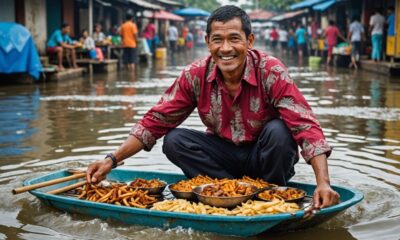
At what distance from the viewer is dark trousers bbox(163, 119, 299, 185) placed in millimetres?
4328

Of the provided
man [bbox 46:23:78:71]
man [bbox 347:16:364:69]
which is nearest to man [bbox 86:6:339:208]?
man [bbox 46:23:78:71]

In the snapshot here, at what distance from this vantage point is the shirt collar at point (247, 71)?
4215 millimetres

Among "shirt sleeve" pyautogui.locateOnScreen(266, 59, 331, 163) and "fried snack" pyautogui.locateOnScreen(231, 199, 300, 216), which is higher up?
"shirt sleeve" pyautogui.locateOnScreen(266, 59, 331, 163)

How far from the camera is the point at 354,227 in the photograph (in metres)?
4.03

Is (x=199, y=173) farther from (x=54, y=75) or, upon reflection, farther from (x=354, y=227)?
(x=54, y=75)

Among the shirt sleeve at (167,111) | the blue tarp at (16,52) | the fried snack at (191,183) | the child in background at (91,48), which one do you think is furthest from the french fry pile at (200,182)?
the child in background at (91,48)

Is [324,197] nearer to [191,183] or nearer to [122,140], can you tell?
[191,183]

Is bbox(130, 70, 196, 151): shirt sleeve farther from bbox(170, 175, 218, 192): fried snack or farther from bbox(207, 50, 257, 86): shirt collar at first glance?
bbox(170, 175, 218, 192): fried snack

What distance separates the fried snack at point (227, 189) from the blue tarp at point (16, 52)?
33.9 ft

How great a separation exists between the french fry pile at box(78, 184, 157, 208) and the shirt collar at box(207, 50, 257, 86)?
0.93 metres

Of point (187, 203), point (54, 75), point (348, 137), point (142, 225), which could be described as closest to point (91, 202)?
point (142, 225)

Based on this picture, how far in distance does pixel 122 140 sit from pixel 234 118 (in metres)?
3.04

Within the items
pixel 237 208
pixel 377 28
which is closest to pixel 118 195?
pixel 237 208

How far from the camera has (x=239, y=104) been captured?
4332mm
